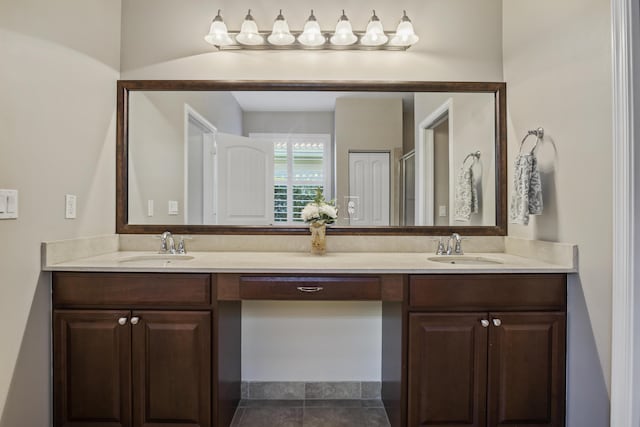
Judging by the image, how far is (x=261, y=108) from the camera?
2.13 metres

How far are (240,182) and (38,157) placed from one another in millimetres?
971

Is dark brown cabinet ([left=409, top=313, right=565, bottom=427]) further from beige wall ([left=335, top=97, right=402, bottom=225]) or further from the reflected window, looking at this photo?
the reflected window

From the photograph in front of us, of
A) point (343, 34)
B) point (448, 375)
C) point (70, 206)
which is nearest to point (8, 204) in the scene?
point (70, 206)

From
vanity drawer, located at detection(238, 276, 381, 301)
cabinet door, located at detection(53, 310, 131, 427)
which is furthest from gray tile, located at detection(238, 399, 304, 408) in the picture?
vanity drawer, located at detection(238, 276, 381, 301)

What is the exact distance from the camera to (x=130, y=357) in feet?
5.04

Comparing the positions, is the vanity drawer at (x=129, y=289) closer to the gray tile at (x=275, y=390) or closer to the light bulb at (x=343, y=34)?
the gray tile at (x=275, y=390)

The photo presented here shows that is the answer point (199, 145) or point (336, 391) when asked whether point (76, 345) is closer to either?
point (199, 145)

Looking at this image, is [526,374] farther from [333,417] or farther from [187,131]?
[187,131]

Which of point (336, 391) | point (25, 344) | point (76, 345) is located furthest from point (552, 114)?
point (25, 344)

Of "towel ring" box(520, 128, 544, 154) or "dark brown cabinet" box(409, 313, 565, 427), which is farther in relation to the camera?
"towel ring" box(520, 128, 544, 154)

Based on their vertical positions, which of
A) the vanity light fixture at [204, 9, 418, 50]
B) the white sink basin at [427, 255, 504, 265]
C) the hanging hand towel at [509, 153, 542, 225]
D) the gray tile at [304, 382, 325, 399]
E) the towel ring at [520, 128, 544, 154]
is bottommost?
the gray tile at [304, 382, 325, 399]

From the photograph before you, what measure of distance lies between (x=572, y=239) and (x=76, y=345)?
7.39 ft

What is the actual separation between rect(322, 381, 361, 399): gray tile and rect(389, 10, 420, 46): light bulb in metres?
2.04

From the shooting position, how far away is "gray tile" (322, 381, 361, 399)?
6.82 feet
